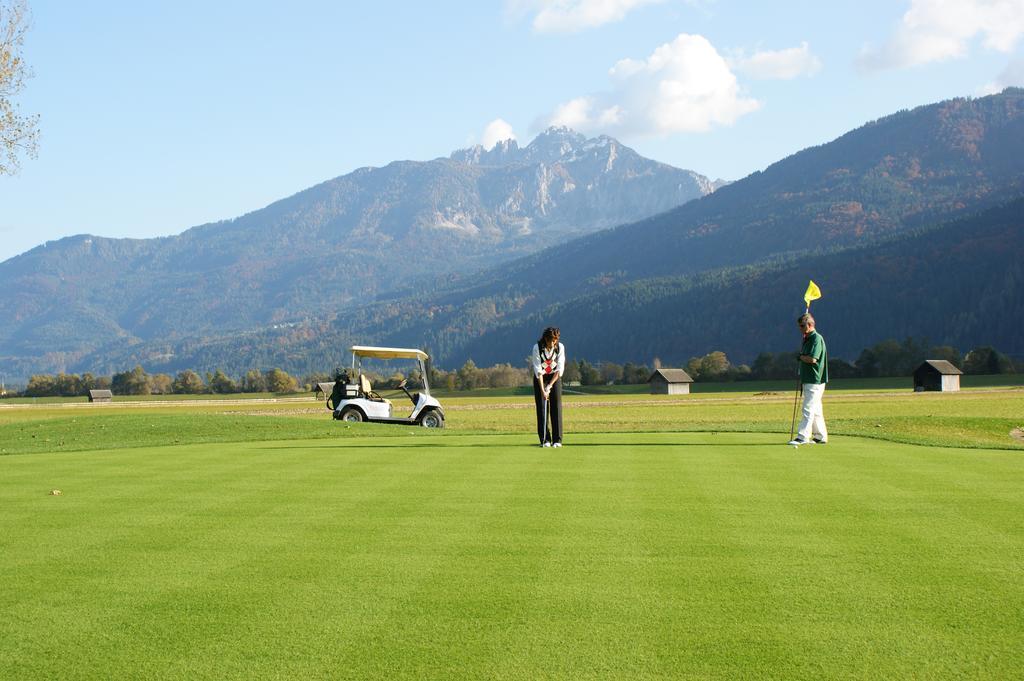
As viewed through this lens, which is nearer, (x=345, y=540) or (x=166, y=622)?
(x=166, y=622)

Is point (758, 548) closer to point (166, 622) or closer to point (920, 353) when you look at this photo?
point (166, 622)

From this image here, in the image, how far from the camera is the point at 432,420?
3209cm

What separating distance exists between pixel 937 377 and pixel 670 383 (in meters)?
31.6

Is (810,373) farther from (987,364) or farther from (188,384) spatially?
(188,384)

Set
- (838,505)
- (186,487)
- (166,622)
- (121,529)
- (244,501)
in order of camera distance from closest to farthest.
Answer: (166,622), (121,529), (838,505), (244,501), (186,487)

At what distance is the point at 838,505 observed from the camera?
1153 centimetres

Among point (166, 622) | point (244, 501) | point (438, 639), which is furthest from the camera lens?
point (244, 501)

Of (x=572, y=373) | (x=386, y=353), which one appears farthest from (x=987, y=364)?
(x=386, y=353)

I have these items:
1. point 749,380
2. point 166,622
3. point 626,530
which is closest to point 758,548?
point 626,530

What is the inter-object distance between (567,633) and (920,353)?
126878 mm

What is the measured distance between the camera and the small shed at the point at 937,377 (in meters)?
94.4

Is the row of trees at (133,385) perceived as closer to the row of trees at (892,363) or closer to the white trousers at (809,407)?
the row of trees at (892,363)

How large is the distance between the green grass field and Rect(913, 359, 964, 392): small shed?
84737mm

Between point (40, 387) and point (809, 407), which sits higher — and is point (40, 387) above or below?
above
